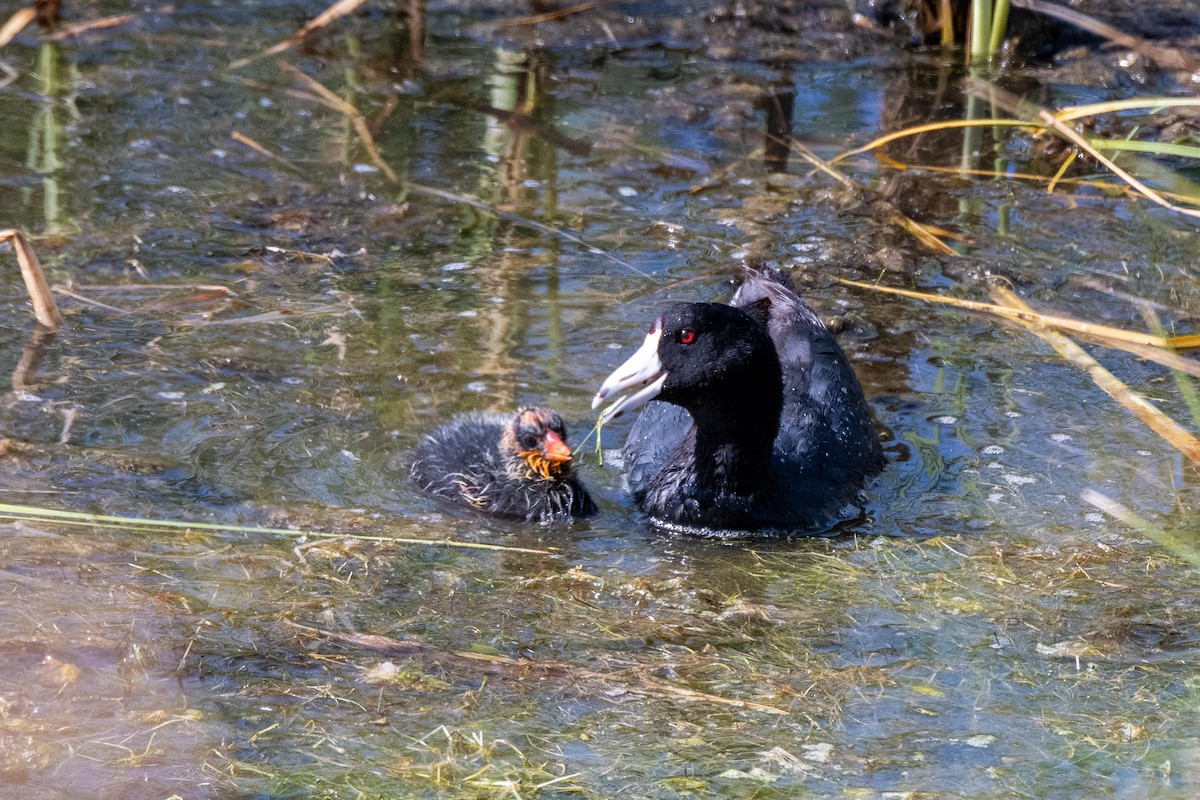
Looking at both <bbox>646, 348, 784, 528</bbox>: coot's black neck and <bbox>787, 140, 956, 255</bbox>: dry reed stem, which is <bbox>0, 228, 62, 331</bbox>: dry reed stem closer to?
<bbox>646, 348, 784, 528</bbox>: coot's black neck

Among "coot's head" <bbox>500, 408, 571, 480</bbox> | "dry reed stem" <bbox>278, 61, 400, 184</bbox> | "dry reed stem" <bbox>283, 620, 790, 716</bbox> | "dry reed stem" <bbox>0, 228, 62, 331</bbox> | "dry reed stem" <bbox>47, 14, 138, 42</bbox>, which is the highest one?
"dry reed stem" <bbox>47, 14, 138, 42</bbox>

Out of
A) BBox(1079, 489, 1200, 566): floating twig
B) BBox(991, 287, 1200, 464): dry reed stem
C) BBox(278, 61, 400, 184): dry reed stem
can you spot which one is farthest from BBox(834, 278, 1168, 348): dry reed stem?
BBox(278, 61, 400, 184): dry reed stem

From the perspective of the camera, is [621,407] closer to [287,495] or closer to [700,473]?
[700,473]

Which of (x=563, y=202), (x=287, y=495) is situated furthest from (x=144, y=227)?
(x=287, y=495)

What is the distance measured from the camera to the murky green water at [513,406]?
3.17m

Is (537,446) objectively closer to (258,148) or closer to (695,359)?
(695,359)

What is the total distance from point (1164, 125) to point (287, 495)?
16.7 ft

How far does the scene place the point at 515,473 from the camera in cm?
457

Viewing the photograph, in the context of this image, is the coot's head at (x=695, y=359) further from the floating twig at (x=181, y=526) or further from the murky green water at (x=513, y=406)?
the floating twig at (x=181, y=526)

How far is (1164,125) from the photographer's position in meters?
7.59

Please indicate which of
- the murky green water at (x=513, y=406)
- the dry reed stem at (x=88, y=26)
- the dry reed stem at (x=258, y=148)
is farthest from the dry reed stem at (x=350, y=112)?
the dry reed stem at (x=88, y=26)

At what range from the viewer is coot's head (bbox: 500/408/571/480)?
4500 millimetres

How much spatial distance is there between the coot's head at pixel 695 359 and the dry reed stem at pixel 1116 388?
1.03 meters

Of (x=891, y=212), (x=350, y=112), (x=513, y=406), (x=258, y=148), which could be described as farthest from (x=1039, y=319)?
(x=350, y=112)
